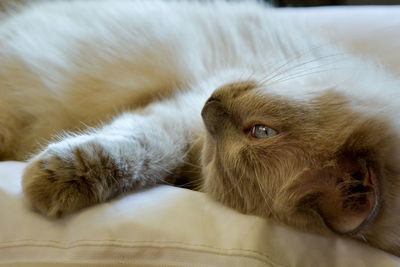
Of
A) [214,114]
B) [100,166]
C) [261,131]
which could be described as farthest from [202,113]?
[100,166]

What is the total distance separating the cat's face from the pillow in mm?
66

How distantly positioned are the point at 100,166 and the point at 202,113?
1.03 ft

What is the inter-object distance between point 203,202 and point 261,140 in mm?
213

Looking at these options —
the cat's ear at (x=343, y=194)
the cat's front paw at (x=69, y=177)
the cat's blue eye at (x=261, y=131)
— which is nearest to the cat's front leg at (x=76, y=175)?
the cat's front paw at (x=69, y=177)

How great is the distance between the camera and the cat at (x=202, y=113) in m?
0.90

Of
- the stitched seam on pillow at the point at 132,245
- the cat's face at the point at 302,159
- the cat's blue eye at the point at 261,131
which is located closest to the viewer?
the stitched seam on pillow at the point at 132,245

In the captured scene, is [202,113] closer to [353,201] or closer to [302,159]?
[302,159]

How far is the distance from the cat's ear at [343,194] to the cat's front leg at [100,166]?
0.48m

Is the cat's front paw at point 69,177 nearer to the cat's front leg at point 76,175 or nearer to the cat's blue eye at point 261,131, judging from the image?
the cat's front leg at point 76,175

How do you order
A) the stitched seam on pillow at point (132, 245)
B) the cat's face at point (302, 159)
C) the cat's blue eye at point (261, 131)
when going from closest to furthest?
1. the stitched seam on pillow at point (132, 245)
2. the cat's face at point (302, 159)
3. the cat's blue eye at point (261, 131)

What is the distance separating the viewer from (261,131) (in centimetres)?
101

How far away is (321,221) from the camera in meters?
0.87

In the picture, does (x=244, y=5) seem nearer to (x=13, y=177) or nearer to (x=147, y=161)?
(x=147, y=161)

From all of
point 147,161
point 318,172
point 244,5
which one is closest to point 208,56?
point 244,5
